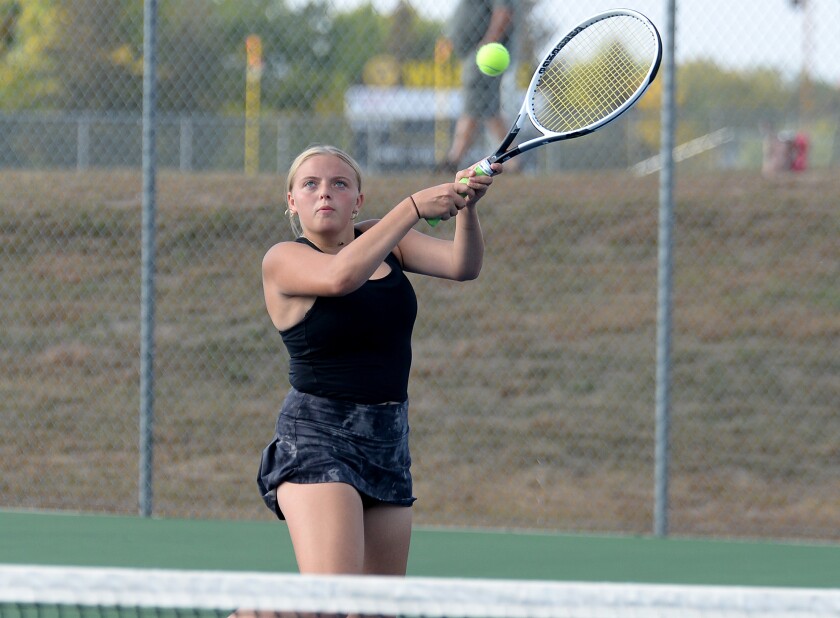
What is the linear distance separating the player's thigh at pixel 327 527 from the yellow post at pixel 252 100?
28.0ft

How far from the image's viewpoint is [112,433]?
894 centimetres

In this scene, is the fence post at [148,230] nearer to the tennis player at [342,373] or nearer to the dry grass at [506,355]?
the dry grass at [506,355]

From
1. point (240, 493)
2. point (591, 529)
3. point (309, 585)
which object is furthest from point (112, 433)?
point (309, 585)

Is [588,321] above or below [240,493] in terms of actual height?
above

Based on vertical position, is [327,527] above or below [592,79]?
below

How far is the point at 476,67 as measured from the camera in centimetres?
888

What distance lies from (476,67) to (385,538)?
584cm

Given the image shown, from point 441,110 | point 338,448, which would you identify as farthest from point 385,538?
point 441,110

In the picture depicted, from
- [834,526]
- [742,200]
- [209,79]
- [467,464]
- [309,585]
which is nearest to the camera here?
[309,585]

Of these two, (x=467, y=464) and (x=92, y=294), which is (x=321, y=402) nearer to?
(x=467, y=464)

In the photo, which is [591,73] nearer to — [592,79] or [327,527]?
[592,79]

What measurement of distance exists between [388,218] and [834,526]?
18.3ft

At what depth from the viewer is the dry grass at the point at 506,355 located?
841 cm

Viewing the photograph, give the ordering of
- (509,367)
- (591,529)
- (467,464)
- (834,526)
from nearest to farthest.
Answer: (591,529), (834,526), (467,464), (509,367)
